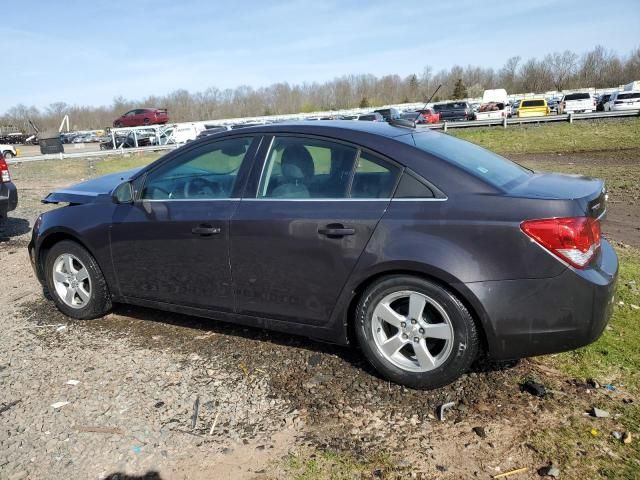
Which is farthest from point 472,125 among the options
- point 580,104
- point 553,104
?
point 553,104

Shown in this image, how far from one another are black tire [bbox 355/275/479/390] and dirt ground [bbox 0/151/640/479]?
12 cm

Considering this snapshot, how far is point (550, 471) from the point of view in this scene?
8.27 ft

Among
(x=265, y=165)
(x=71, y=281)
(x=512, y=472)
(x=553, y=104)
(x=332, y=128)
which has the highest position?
(x=553, y=104)

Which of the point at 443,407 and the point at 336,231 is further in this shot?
the point at 336,231

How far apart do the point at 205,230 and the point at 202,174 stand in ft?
1.73

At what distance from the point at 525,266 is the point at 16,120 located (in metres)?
93.9

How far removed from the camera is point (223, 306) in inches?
152

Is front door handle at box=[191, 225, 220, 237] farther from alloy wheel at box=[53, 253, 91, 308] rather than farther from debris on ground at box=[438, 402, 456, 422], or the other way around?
debris on ground at box=[438, 402, 456, 422]

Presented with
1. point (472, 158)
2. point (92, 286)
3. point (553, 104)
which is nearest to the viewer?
point (472, 158)

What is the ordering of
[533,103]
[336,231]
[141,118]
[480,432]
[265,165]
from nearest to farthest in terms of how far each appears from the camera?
[480,432], [336,231], [265,165], [533,103], [141,118]

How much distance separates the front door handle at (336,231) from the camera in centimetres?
328

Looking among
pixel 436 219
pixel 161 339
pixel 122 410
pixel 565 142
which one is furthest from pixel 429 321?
pixel 565 142

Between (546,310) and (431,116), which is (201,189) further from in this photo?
(431,116)

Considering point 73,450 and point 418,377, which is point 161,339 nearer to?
point 73,450
